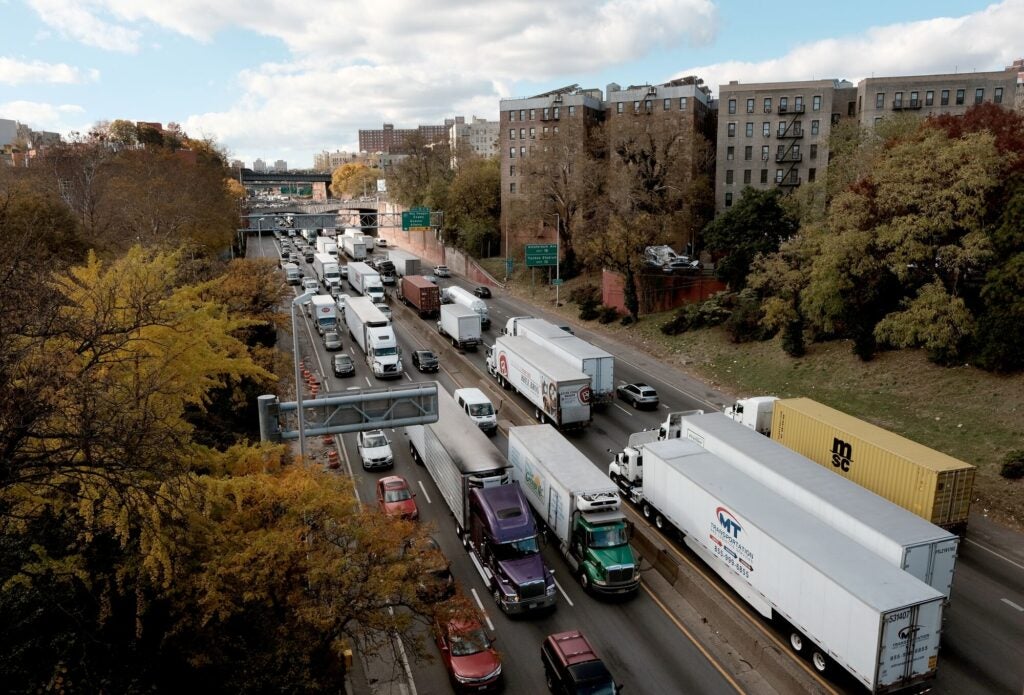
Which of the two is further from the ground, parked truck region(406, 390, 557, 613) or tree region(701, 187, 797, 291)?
tree region(701, 187, 797, 291)

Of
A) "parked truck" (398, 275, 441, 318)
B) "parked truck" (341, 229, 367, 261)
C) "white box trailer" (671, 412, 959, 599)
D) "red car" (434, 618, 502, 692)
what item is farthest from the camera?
"parked truck" (341, 229, 367, 261)

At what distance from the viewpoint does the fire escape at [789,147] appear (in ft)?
262

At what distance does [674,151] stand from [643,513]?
48466 mm

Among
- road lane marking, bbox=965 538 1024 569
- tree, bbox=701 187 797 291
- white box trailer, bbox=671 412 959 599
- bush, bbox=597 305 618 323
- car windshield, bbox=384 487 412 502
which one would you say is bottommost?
road lane marking, bbox=965 538 1024 569

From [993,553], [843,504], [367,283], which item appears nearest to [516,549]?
[843,504]

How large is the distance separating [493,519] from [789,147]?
7380 cm

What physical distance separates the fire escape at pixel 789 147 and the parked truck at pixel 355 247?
59220 mm

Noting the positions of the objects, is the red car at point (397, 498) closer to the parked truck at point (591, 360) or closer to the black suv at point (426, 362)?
the parked truck at point (591, 360)

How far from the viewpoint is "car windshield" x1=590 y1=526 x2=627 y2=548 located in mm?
22281

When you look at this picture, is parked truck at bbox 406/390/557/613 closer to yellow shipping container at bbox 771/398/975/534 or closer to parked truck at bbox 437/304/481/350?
yellow shipping container at bbox 771/398/975/534

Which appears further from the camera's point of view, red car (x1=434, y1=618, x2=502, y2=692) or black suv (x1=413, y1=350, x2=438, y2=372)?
black suv (x1=413, y1=350, x2=438, y2=372)

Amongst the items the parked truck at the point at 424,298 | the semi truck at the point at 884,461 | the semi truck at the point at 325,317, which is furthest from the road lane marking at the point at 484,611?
the parked truck at the point at 424,298

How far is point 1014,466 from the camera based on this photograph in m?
28.6

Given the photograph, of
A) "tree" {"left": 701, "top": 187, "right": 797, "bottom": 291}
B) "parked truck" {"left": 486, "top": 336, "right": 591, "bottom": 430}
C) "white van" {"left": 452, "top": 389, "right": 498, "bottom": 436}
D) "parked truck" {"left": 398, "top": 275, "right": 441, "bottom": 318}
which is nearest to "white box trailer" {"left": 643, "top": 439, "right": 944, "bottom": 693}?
"parked truck" {"left": 486, "top": 336, "right": 591, "bottom": 430}
